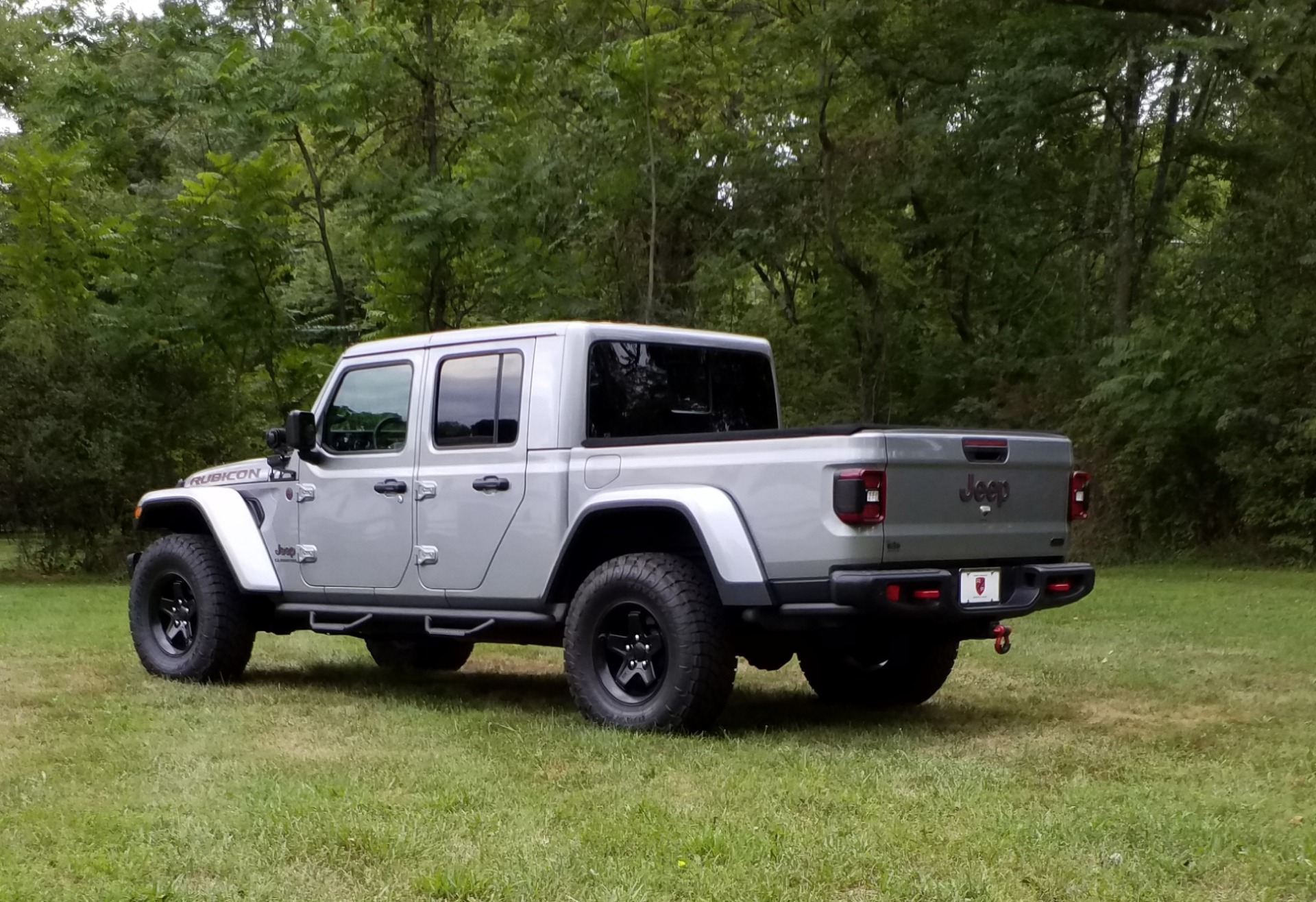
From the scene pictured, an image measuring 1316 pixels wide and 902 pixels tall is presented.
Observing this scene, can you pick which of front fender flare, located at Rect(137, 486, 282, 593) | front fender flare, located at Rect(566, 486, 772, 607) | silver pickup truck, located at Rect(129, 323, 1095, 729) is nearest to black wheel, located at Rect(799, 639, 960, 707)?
silver pickup truck, located at Rect(129, 323, 1095, 729)

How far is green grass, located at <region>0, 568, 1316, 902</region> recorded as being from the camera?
431 cm

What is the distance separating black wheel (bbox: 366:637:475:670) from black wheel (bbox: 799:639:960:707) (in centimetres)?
262

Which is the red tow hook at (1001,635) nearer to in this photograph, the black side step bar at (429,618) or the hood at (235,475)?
the black side step bar at (429,618)

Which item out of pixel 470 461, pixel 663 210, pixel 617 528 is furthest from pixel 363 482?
pixel 663 210

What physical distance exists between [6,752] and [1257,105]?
17.0 meters

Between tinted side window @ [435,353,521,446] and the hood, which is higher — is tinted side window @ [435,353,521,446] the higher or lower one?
the higher one

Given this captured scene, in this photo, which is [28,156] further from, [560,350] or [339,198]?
[560,350]

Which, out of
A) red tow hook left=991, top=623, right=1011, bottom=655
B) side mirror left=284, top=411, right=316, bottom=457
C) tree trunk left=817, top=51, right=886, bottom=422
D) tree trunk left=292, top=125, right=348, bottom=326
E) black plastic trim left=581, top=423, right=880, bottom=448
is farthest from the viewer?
tree trunk left=817, top=51, right=886, bottom=422

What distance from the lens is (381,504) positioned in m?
7.84

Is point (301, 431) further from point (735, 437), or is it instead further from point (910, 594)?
point (910, 594)

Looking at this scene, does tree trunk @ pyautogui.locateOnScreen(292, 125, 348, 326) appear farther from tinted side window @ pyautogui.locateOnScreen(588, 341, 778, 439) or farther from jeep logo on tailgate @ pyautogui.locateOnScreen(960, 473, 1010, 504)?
jeep logo on tailgate @ pyautogui.locateOnScreen(960, 473, 1010, 504)

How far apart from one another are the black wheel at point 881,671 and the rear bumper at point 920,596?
788mm

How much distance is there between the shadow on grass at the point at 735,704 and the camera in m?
7.15

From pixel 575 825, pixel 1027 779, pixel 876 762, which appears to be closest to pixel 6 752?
pixel 575 825
